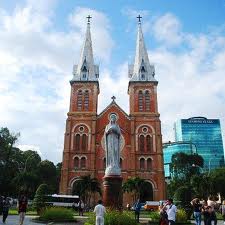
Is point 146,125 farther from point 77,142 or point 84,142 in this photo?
point 77,142

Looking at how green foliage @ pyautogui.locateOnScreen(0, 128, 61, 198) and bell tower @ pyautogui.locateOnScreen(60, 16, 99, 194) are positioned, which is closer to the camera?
bell tower @ pyautogui.locateOnScreen(60, 16, 99, 194)

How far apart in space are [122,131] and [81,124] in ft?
22.7

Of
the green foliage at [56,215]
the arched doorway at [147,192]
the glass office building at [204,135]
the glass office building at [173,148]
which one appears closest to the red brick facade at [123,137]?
the arched doorway at [147,192]

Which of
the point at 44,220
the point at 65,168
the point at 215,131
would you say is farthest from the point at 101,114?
the point at 215,131

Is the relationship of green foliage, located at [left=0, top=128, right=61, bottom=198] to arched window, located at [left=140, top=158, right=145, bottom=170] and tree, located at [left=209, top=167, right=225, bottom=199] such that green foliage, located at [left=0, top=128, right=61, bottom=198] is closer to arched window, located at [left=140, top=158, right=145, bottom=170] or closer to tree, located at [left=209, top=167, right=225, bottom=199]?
arched window, located at [left=140, top=158, right=145, bottom=170]

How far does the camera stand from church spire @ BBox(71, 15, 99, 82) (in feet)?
192

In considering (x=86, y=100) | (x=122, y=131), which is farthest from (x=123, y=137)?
(x=86, y=100)

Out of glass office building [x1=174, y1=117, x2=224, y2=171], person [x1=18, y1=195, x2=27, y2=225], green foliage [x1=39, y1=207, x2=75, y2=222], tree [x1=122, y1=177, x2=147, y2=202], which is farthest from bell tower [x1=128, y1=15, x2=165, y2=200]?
glass office building [x1=174, y1=117, x2=224, y2=171]

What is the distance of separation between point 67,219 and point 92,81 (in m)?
38.1

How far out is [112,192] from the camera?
1944 centimetres

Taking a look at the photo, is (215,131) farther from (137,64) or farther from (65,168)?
(65,168)

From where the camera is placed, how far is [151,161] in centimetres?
5147

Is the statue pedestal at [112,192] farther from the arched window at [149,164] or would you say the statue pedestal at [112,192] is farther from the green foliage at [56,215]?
the arched window at [149,164]

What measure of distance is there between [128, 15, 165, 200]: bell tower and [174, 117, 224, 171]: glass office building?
65.6 meters
